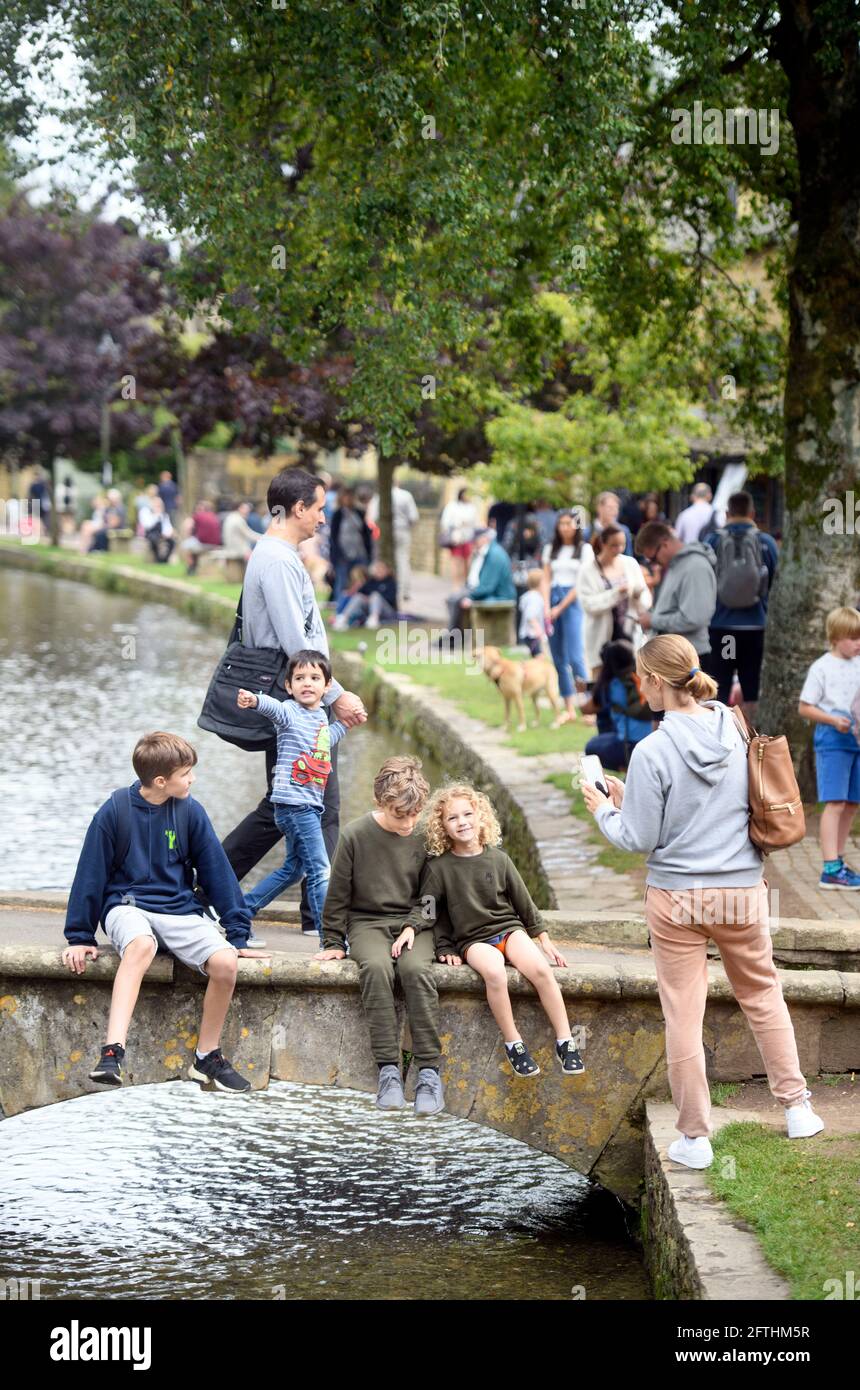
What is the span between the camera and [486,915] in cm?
687

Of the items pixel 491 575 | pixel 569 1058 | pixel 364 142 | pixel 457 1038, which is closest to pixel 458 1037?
pixel 457 1038

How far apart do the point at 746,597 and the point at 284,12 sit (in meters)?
5.05

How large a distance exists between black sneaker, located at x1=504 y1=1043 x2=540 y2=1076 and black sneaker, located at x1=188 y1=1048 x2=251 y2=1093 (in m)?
0.97

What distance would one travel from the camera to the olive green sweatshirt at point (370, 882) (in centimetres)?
696

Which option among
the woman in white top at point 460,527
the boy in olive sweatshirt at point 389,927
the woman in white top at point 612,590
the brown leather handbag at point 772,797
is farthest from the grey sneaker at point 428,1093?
the woman in white top at point 460,527

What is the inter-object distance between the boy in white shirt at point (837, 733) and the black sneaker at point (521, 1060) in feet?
10.3

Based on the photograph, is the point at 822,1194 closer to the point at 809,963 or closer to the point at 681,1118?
the point at 681,1118

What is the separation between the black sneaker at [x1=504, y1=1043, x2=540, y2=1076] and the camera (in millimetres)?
6754

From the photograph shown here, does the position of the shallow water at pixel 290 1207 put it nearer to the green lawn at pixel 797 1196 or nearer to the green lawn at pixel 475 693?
the green lawn at pixel 797 1196

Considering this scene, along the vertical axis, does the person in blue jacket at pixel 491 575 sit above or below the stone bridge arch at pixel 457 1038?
above

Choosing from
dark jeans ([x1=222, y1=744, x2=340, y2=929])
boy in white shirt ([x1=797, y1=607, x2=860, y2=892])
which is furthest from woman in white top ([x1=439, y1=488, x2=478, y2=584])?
dark jeans ([x1=222, y1=744, x2=340, y2=929])

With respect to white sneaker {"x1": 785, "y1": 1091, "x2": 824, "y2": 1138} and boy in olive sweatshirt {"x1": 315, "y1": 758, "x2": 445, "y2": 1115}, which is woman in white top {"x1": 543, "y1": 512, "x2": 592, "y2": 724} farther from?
white sneaker {"x1": 785, "y1": 1091, "x2": 824, "y2": 1138}

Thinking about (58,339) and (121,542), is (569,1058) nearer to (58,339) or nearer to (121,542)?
(121,542)

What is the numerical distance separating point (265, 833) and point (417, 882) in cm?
135
